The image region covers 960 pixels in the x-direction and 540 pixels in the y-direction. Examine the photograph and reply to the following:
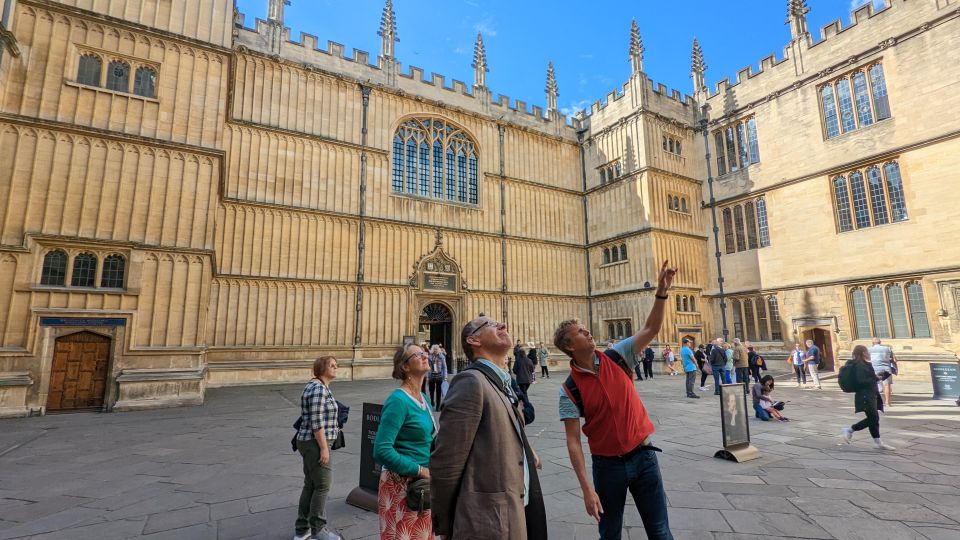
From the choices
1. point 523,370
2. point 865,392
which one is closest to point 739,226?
point 523,370

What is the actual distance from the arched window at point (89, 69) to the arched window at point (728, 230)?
77.9 ft

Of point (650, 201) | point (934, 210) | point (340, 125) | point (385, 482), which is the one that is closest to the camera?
point (385, 482)

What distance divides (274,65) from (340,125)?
3.11m

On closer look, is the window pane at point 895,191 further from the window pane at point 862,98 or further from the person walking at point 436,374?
the person walking at point 436,374

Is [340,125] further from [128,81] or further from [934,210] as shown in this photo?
[934,210]

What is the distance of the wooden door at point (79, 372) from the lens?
9.80m

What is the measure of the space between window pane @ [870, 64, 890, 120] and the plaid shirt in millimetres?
21382

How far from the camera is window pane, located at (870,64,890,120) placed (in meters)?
15.9

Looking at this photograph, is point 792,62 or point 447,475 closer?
point 447,475

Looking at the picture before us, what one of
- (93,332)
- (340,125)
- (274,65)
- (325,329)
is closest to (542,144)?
(340,125)

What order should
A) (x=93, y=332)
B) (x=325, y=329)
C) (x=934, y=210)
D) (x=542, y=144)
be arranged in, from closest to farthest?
(x=93, y=332)
(x=934, y=210)
(x=325, y=329)
(x=542, y=144)

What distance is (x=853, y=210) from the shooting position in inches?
645

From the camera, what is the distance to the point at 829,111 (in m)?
17.4

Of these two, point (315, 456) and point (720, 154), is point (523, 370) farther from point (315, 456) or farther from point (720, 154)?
point (720, 154)
